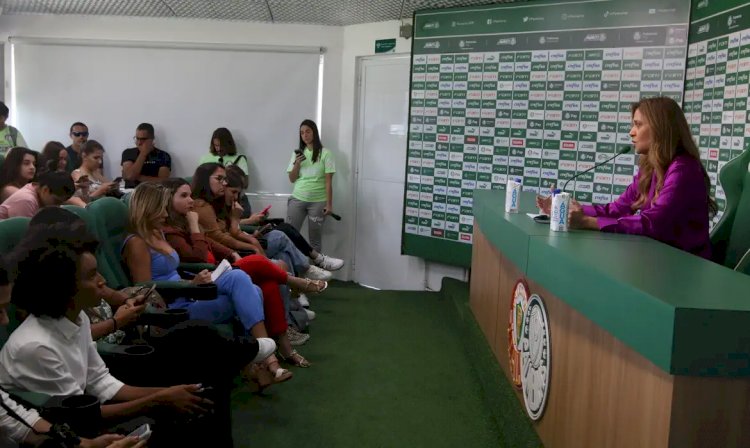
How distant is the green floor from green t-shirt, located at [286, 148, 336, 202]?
1665 mm

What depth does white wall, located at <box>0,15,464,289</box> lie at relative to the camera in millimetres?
6586

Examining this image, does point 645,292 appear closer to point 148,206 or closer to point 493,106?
point 148,206

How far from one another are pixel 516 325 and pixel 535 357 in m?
0.37

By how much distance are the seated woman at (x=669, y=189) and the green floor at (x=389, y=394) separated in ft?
2.81

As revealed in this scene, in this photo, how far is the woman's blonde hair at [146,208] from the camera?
325 centimetres

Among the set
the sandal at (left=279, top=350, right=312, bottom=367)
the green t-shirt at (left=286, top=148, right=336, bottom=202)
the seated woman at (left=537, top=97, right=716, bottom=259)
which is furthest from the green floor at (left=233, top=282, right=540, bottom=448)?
the green t-shirt at (left=286, top=148, right=336, bottom=202)

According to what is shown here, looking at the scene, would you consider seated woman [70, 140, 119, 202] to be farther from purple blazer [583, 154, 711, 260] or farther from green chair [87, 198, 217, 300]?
purple blazer [583, 154, 711, 260]

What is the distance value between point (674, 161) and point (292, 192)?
4579 millimetres

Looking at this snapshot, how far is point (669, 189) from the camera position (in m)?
2.55

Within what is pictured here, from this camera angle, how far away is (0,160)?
448 centimetres

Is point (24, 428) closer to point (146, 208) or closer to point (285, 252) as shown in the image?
point (146, 208)

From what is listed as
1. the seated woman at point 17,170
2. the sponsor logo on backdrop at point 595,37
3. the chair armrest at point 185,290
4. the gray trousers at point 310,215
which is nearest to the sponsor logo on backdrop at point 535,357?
the chair armrest at point 185,290

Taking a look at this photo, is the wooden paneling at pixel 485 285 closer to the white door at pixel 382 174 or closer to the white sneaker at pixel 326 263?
the white sneaker at pixel 326 263

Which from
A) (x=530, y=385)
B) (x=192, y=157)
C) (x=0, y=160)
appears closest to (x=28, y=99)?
(x=192, y=157)
